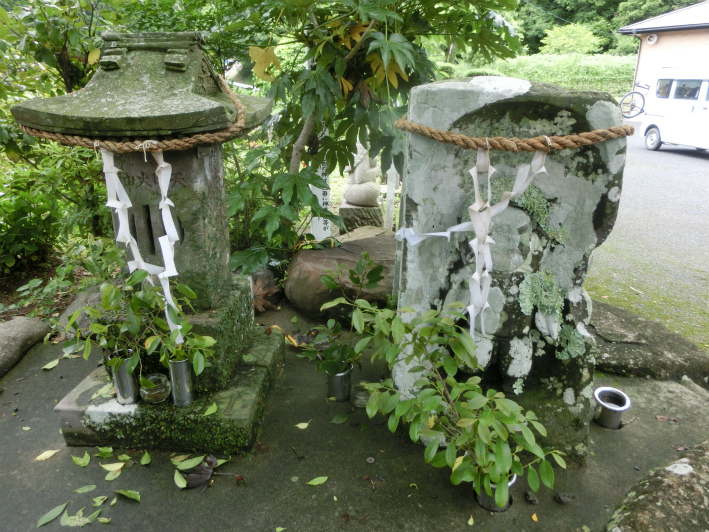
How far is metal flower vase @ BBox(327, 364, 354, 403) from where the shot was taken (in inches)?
93.1

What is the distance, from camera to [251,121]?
2.14 metres

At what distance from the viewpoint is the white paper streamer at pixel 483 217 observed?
5.76ft

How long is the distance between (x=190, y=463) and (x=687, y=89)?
12.1 meters

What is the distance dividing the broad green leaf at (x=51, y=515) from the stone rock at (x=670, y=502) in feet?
6.31

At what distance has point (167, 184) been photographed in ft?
6.22

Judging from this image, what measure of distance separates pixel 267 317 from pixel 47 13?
2315 millimetres

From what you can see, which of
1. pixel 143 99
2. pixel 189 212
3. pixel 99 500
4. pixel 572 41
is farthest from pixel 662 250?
pixel 572 41

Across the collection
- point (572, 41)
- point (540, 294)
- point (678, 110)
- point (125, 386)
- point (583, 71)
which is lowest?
point (125, 386)

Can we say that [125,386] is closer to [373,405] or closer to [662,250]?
[373,405]

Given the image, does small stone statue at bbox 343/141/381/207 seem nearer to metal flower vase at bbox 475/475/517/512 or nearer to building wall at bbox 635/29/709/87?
metal flower vase at bbox 475/475/517/512

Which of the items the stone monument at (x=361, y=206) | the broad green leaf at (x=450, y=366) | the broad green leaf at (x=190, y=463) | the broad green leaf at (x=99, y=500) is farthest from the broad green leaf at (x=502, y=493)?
the stone monument at (x=361, y=206)

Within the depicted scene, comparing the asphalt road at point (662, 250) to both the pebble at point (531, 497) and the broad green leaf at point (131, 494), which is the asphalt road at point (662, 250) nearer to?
the pebble at point (531, 497)

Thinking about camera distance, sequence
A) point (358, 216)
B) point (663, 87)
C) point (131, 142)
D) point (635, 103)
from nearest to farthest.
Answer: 1. point (131, 142)
2. point (358, 216)
3. point (663, 87)
4. point (635, 103)

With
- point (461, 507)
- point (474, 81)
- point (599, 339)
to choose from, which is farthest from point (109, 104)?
point (599, 339)
